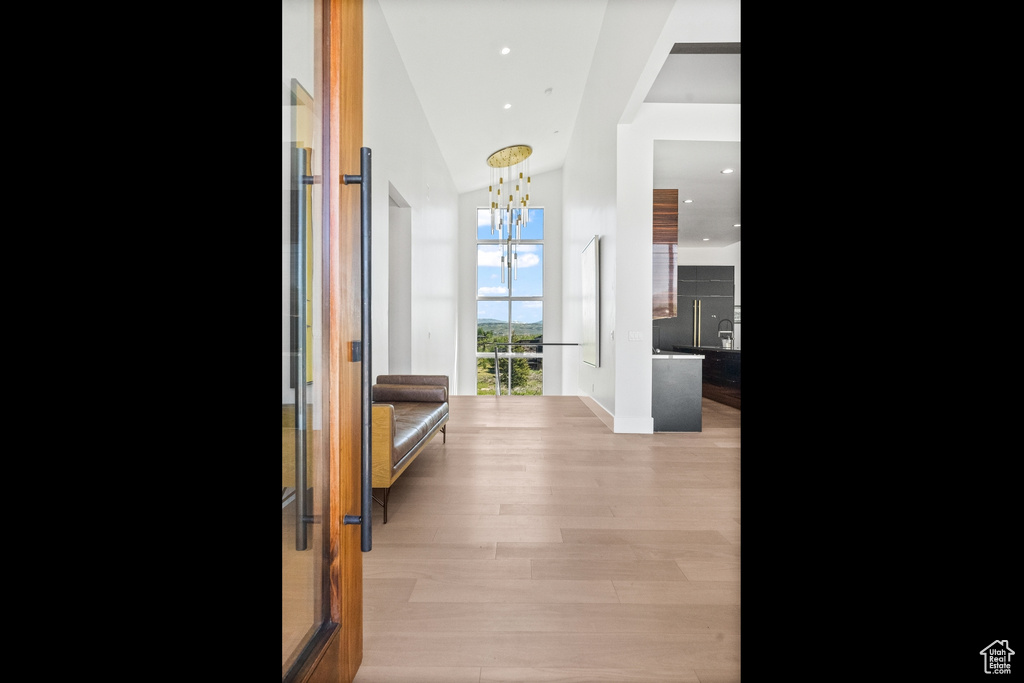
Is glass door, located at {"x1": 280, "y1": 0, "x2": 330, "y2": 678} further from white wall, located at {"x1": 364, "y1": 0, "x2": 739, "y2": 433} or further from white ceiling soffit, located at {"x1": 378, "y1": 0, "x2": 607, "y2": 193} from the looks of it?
white ceiling soffit, located at {"x1": 378, "y1": 0, "x2": 607, "y2": 193}

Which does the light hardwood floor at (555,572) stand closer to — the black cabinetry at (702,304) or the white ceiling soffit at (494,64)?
the white ceiling soffit at (494,64)

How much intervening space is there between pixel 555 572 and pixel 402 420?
151cm

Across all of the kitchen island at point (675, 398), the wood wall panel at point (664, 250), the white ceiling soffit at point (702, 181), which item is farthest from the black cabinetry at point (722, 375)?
the white ceiling soffit at point (702, 181)

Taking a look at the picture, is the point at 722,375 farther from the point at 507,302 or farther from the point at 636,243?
the point at 507,302

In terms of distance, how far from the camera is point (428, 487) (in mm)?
3424

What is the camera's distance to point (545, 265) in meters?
11.1

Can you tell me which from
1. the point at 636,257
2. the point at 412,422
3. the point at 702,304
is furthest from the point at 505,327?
the point at 412,422

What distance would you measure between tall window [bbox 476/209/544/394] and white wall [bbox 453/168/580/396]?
13 centimetres

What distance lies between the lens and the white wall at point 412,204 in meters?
4.87
